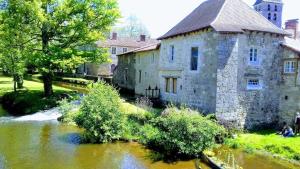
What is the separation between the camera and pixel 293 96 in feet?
75.9

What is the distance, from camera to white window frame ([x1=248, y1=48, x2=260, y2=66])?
76.9 feet

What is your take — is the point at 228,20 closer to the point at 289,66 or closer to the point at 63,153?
the point at 289,66

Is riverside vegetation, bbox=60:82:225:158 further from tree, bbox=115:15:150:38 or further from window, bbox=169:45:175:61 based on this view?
tree, bbox=115:15:150:38

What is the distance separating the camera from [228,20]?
23.5 meters

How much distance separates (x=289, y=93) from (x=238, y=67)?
13.1ft

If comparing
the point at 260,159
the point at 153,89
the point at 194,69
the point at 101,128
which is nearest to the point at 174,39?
the point at 194,69

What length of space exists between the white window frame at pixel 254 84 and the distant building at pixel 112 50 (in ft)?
129

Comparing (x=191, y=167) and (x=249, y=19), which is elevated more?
(x=249, y=19)

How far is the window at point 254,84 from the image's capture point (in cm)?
2342

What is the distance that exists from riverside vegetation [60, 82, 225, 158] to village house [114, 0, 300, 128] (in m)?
3.51

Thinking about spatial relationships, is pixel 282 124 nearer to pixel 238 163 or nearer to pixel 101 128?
pixel 238 163

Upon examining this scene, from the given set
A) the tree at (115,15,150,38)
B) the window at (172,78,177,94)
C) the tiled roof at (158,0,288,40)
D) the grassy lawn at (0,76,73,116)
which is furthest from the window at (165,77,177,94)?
the tree at (115,15,150,38)

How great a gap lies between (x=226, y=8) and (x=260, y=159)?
11.6m

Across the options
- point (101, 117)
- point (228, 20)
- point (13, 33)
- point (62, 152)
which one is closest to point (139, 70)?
point (13, 33)
